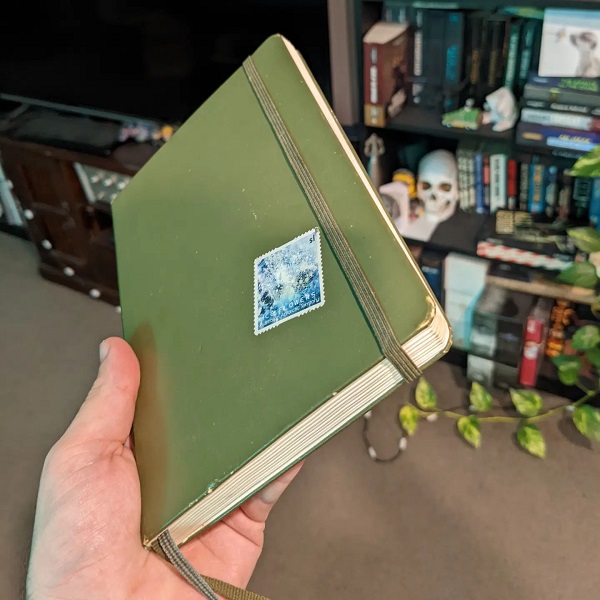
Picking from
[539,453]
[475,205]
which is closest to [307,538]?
[539,453]

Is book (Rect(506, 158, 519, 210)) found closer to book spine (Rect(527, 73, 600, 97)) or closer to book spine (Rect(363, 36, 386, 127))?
book spine (Rect(527, 73, 600, 97))

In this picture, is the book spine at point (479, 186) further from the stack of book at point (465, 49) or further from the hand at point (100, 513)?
the hand at point (100, 513)

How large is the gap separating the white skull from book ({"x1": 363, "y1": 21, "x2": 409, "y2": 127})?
16 cm

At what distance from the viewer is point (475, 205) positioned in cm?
150

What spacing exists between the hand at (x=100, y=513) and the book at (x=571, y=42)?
3.24 ft

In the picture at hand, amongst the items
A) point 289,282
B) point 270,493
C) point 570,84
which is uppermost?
point 289,282

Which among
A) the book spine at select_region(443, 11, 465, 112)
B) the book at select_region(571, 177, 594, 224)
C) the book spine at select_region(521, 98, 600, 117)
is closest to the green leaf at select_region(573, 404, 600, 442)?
the book at select_region(571, 177, 594, 224)

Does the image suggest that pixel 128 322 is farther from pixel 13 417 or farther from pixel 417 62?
pixel 13 417

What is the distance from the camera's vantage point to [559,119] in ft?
3.93

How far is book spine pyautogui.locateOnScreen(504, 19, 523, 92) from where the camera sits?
47.8 inches

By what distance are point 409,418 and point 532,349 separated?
36 cm

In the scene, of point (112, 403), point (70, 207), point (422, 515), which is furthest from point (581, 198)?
point (70, 207)

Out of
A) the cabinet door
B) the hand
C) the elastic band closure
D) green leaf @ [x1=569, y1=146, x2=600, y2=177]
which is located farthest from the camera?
the cabinet door

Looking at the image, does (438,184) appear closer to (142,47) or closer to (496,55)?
(496,55)
